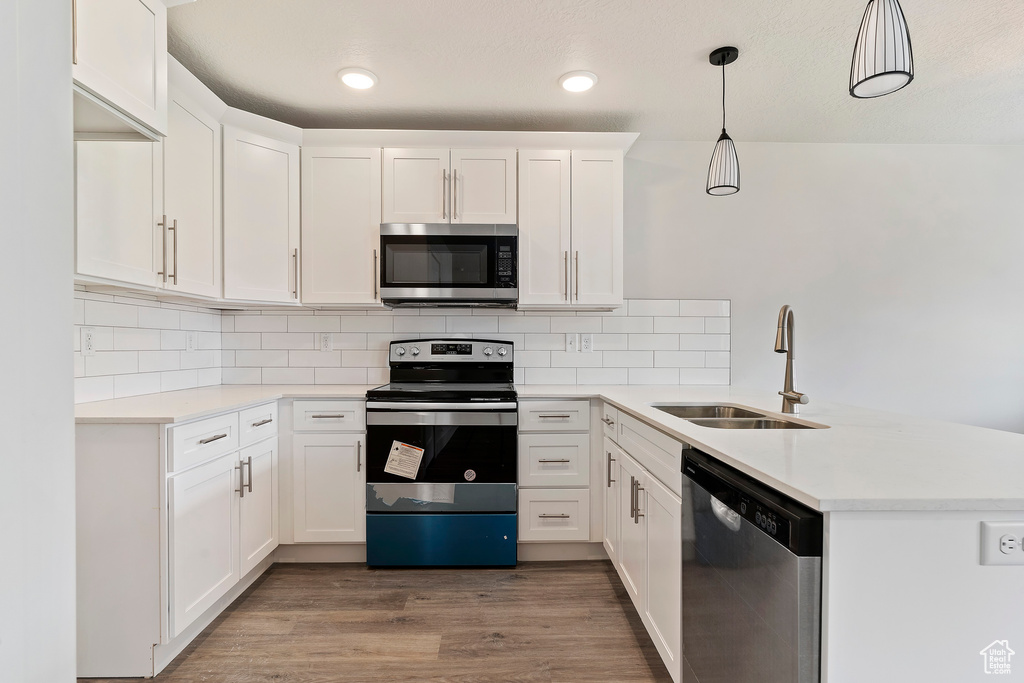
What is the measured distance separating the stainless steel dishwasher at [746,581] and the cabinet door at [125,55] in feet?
Answer: 6.21

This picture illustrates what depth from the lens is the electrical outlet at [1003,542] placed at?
845 mm

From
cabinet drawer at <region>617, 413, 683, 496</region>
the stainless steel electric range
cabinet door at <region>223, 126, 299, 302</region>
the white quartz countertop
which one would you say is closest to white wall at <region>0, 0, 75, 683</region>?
the white quartz countertop

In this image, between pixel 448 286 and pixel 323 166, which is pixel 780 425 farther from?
pixel 323 166

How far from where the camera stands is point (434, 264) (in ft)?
8.66

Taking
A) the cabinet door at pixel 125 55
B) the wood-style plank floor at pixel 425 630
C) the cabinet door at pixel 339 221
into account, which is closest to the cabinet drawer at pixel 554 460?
the wood-style plank floor at pixel 425 630

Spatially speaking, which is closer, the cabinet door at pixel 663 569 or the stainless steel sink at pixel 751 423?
the cabinet door at pixel 663 569

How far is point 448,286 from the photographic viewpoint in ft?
8.70

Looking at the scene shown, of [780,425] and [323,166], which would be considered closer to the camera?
[780,425]

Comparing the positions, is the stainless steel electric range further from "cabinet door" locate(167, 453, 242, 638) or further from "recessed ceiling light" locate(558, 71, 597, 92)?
"recessed ceiling light" locate(558, 71, 597, 92)

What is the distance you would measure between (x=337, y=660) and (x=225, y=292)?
1.77m

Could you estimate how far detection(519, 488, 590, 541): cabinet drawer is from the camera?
2514 mm

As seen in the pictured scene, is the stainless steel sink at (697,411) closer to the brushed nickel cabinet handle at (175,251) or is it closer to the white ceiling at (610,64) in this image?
the white ceiling at (610,64)

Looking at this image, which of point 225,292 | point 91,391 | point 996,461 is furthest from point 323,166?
point 996,461

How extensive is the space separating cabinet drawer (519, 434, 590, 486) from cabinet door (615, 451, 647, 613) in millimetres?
310
